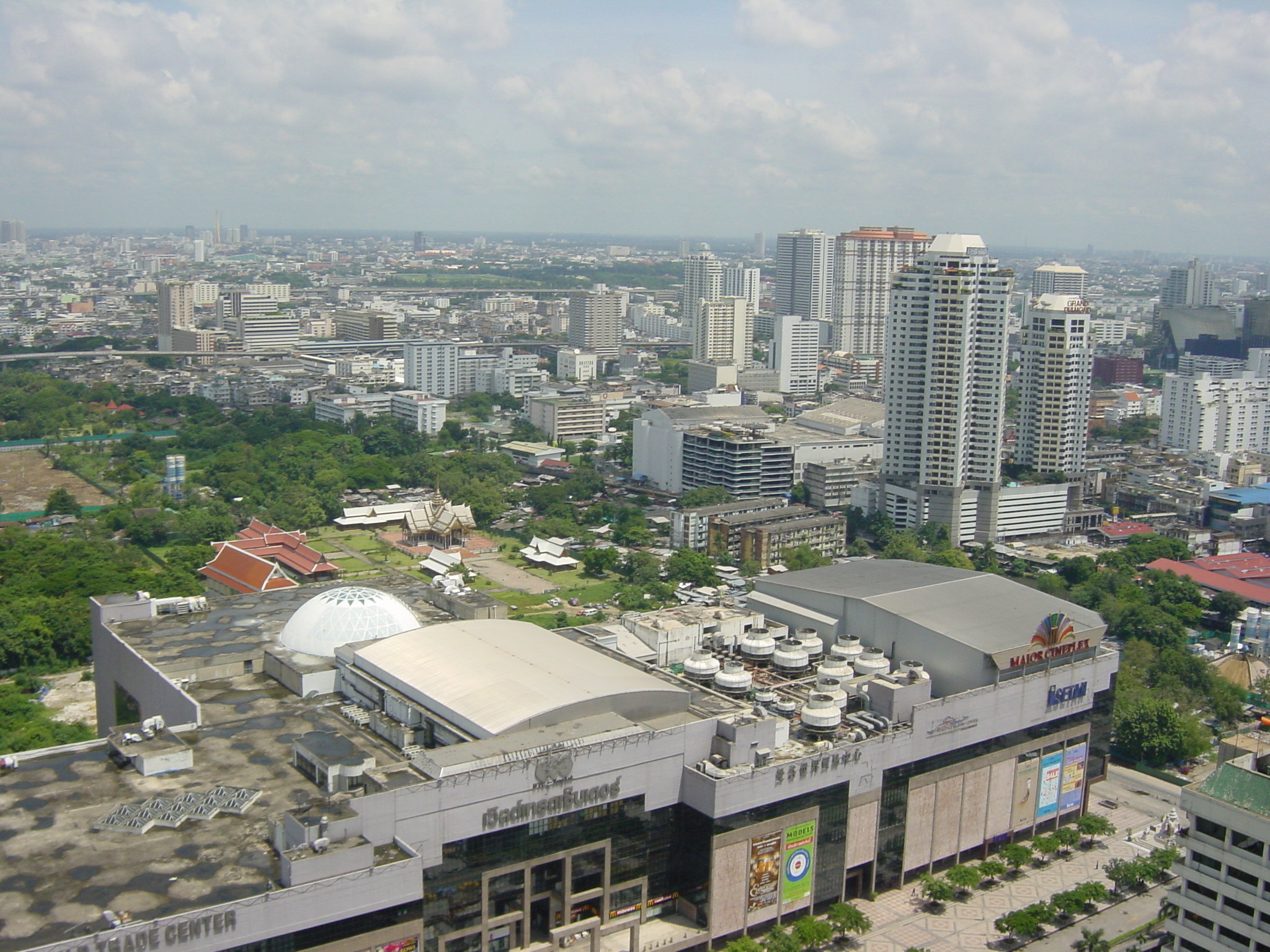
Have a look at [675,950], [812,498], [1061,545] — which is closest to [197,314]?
[812,498]

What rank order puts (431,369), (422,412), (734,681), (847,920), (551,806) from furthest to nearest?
(431,369) < (422,412) < (734,681) < (847,920) < (551,806)

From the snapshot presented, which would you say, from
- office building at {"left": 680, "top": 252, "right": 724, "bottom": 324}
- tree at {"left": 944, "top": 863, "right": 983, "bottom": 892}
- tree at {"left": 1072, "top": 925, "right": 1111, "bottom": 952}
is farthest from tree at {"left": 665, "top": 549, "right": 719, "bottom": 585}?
office building at {"left": 680, "top": 252, "right": 724, "bottom": 324}

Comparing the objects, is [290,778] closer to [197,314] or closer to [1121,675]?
[1121,675]

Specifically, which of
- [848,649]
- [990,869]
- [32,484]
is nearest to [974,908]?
[990,869]

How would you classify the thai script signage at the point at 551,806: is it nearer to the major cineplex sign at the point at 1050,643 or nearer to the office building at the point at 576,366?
the major cineplex sign at the point at 1050,643

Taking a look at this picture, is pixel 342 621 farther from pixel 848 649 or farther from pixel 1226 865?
pixel 1226 865
